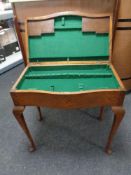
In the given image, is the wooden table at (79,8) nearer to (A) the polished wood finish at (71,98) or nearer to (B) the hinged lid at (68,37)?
(B) the hinged lid at (68,37)

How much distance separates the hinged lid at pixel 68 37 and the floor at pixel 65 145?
0.61 metres

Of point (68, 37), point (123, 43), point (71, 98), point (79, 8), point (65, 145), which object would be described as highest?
point (79, 8)

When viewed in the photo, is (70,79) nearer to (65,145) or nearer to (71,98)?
(71,98)

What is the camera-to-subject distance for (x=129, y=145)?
4.36ft

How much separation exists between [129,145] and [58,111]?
2.38ft

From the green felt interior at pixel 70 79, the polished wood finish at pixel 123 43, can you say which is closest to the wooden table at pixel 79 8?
the polished wood finish at pixel 123 43

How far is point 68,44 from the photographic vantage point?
130 centimetres

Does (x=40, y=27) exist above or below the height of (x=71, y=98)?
above

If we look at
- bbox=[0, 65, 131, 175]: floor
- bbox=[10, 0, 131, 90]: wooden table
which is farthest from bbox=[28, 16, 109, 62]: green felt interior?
bbox=[0, 65, 131, 175]: floor

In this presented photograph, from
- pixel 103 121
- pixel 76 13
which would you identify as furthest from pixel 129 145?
pixel 76 13

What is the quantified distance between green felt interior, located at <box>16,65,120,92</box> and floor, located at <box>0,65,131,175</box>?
53 cm

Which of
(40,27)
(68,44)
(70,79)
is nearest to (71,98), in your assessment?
(70,79)

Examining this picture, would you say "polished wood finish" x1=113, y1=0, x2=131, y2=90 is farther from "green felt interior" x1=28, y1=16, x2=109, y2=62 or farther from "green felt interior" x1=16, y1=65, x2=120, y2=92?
"green felt interior" x1=16, y1=65, x2=120, y2=92

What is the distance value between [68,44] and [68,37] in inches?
2.1
